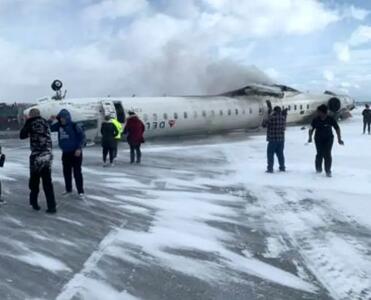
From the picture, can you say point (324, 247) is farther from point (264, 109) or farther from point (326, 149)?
point (264, 109)

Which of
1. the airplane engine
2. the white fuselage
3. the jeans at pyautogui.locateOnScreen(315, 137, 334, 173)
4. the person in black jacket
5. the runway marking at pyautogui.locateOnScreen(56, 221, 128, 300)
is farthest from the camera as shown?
the airplane engine

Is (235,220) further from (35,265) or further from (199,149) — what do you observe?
(199,149)

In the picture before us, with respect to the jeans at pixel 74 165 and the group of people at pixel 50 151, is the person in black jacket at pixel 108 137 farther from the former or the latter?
the jeans at pixel 74 165

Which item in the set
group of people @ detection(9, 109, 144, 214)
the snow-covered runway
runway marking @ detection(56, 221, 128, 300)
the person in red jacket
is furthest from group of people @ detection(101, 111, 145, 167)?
runway marking @ detection(56, 221, 128, 300)

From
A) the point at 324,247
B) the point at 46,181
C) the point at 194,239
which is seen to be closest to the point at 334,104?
the point at 46,181

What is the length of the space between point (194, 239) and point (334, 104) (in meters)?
29.7

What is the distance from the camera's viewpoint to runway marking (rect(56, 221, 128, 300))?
5242mm

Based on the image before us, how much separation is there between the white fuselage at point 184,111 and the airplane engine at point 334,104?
1.42m

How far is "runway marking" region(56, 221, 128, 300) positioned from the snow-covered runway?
0.01 m

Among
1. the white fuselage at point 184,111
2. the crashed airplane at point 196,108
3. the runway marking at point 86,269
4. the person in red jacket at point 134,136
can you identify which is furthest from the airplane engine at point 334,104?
the runway marking at point 86,269

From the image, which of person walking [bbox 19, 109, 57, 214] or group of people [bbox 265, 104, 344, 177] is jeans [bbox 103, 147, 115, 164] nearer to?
group of people [bbox 265, 104, 344, 177]

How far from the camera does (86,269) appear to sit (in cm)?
598

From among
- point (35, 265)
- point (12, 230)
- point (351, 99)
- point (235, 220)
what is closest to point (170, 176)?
point (235, 220)

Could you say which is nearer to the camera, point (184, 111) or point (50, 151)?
point (50, 151)
